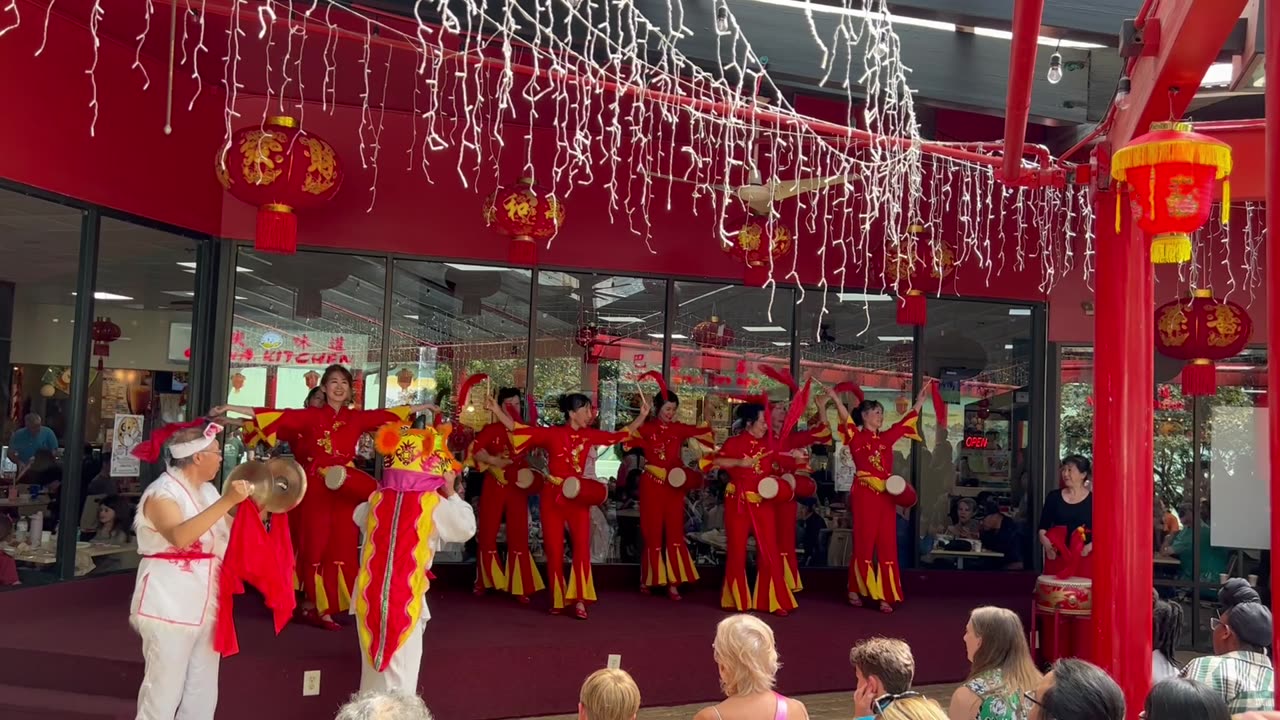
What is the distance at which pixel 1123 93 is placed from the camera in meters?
4.26

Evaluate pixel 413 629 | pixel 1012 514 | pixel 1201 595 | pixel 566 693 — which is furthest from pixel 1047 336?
pixel 413 629

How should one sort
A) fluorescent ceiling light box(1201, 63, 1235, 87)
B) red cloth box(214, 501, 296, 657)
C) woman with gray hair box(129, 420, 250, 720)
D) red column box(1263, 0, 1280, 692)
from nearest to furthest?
red column box(1263, 0, 1280, 692) < woman with gray hair box(129, 420, 250, 720) < red cloth box(214, 501, 296, 657) < fluorescent ceiling light box(1201, 63, 1235, 87)

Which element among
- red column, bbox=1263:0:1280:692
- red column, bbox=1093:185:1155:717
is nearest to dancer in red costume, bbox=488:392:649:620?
red column, bbox=1093:185:1155:717

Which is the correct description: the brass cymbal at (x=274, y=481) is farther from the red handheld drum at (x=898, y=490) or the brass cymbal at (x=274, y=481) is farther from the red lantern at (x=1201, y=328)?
the red lantern at (x=1201, y=328)

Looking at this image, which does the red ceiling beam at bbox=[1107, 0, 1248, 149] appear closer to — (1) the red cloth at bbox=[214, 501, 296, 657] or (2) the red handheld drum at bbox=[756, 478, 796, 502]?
(2) the red handheld drum at bbox=[756, 478, 796, 502]

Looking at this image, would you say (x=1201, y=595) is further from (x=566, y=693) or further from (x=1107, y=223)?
(x=566, y=693)

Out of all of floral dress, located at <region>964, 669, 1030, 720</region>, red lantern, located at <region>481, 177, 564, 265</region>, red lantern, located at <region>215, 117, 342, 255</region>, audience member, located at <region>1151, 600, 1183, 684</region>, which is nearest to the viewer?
floral dress, located at <region>964, 669, 1030, 720</region>

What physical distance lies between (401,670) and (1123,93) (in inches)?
144

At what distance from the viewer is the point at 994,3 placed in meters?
4.94

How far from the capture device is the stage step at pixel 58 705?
13.7 ft

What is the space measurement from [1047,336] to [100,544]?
6.15 m

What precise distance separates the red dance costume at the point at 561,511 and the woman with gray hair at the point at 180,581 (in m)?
2.39

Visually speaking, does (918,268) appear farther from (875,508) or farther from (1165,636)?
(1165,636)

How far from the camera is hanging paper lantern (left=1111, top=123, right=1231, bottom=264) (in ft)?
10.9
